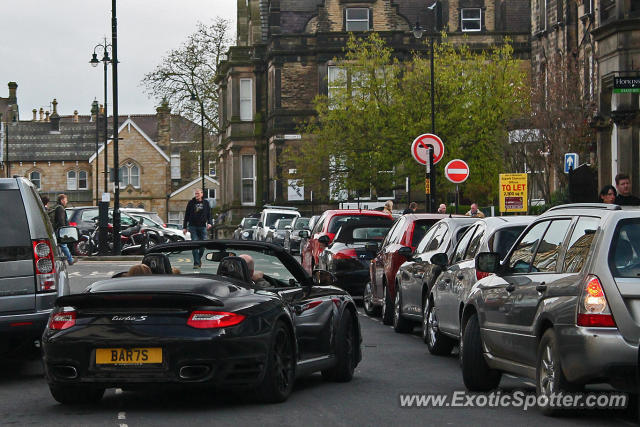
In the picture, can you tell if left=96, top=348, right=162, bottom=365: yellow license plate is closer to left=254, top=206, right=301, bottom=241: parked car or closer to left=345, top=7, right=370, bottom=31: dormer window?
left=254, top=206, right=301, bottom=241: parked car

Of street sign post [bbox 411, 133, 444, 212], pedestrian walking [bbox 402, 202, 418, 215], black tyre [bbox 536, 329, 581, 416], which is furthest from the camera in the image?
pedestrian walking [bbox 402, 202, 418, 215]

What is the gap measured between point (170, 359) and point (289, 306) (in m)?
1.62

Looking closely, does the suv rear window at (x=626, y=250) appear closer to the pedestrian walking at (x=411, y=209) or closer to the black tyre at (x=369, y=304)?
the black tyre at (x=369, y=304)

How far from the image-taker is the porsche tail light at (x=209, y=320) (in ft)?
32.2

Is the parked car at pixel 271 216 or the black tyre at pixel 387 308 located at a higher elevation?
the parked car at pixel 271 216

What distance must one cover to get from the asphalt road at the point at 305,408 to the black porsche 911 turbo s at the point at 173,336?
240 millimetres

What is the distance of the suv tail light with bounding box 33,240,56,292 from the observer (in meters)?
12.8

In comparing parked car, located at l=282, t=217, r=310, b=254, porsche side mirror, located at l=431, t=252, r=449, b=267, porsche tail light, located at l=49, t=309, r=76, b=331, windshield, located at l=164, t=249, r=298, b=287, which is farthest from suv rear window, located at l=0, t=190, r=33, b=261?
parked car, located at l=282, t=217, r=310, b=254

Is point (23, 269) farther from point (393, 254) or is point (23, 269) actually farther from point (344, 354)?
point (393, 254)

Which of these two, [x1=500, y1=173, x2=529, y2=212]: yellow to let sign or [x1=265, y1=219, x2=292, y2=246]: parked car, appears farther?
[x1=265, y1=219, x2=292, y2=246]: parked car

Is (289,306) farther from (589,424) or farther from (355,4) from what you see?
(355,4)

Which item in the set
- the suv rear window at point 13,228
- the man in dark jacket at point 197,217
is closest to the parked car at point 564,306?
the suv rear window at point 13,228

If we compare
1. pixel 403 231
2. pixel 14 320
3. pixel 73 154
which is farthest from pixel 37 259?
pixel 73 154

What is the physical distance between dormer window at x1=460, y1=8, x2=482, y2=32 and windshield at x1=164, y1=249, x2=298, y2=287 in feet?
221
